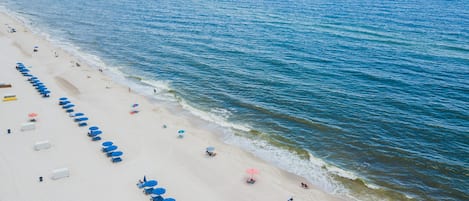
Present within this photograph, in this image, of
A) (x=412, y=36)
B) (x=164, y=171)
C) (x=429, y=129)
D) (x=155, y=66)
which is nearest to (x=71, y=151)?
(x=164, y=171)

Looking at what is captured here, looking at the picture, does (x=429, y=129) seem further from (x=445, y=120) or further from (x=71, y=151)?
(x=71, y=151)

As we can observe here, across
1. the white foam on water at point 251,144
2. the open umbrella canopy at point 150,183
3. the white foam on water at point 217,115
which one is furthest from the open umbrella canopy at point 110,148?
the white foam on water at point 217,115

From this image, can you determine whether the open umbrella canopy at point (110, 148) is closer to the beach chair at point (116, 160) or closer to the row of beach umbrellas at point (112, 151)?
the row of beach umbrellas at point (112, 151)

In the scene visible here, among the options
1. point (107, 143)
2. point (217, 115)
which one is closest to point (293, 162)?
point (217, 115)

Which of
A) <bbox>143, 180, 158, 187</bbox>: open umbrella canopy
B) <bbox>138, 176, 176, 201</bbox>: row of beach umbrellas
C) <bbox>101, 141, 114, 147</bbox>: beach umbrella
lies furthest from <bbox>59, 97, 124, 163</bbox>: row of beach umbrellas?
<bbox>143, 180, 158, 187</bbox>: open umbrella canopy

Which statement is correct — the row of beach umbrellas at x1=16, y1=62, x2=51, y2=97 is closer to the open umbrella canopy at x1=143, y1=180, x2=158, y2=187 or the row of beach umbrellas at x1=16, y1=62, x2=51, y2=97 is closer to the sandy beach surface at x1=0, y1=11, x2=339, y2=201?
the sandy beach surface at x1=0, y1=11, x2=339, y2=201

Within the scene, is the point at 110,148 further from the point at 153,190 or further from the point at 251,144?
the point at 251,144
